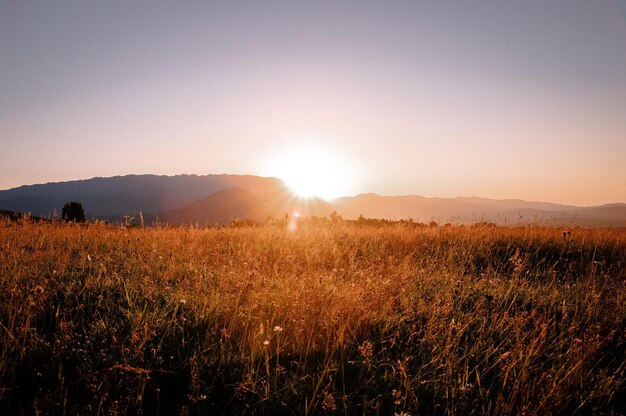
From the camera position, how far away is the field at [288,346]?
2.28m

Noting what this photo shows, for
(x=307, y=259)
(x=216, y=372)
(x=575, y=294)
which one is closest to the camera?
(x=216, y=372)

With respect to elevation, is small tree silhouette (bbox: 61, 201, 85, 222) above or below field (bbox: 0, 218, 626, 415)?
above

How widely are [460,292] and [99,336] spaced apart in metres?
3.98

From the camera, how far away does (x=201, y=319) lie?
3.28 metres

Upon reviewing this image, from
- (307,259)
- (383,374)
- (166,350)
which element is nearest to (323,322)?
(383,374)

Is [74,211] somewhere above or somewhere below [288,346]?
above

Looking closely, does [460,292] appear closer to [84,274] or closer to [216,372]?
[216,372]

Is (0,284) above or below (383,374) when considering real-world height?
above

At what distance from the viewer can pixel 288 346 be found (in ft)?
9.76

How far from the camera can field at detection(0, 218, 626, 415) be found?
2.28 m

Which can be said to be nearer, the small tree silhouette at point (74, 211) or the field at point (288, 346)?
the field at point (288, 346)

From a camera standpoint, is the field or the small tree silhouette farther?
the small tree silhouette

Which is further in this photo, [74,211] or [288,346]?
[74,211]

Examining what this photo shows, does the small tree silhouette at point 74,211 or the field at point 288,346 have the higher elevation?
the small tree silhouette at point 74,211
